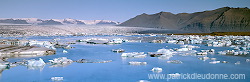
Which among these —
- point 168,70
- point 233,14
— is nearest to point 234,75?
point 168,70

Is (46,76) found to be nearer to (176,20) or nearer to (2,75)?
(2,75)

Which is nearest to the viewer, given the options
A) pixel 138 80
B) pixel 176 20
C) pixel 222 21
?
pixel 138 80

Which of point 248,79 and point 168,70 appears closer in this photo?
point 248,79

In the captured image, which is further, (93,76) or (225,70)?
(225,70)

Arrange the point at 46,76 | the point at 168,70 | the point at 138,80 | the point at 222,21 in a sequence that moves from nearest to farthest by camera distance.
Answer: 1. the point at 138,80
2. the point at 46,76
3. the point at 168,70
4. the point at 222,21

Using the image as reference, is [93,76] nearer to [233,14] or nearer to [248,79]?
[248,79]

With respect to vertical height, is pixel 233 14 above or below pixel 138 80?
above

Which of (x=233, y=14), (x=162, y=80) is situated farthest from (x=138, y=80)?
(x=233, y=14)

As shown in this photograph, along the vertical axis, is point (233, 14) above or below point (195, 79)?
above

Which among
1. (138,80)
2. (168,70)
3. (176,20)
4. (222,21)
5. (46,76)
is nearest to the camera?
(138,80)
